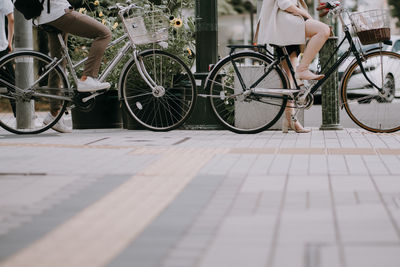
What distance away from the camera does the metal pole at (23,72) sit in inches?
336

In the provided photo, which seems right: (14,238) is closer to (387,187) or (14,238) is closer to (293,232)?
(293,232)

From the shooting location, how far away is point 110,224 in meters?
3.99

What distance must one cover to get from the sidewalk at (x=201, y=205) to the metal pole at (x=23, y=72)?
1403 mm

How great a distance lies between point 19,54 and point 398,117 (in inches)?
159

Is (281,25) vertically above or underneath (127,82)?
above

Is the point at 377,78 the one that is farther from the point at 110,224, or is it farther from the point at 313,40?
the point at 110,224

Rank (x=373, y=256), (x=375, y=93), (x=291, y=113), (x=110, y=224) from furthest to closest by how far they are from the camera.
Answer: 1. (x=291, y=113)
2. (x=375, y=93)
3. (x=110, y=224)
4. (x=373, y=256)

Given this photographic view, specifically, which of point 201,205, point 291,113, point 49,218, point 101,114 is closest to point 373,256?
point 201,205

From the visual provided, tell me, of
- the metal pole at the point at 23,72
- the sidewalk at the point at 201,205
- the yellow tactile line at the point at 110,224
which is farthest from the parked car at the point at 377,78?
the metal pole at the point at 23,72

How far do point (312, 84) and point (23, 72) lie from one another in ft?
10.1

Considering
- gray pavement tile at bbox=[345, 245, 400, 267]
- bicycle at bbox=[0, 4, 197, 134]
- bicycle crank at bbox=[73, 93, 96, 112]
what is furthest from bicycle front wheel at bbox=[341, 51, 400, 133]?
gray pavement tile at bbox=[345, 245, 400, 267]

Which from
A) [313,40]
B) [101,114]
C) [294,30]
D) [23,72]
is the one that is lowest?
[101,114]

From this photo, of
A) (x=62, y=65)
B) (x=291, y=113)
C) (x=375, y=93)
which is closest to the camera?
(x=375, y=93)

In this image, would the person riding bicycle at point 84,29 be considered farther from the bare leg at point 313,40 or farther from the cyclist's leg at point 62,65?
the bare leg at point 313,40
